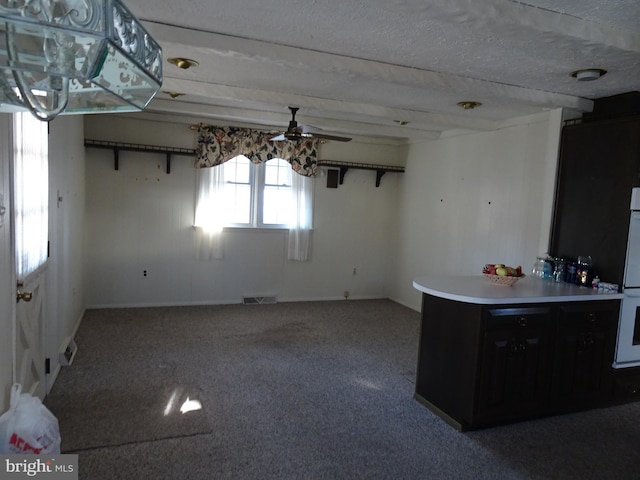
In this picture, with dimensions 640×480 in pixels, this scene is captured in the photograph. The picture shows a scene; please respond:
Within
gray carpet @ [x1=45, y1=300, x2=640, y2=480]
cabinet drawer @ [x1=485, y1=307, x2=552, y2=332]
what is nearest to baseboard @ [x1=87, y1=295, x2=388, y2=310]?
gray carpet @ [x1=45, y1=300, x2=640, y2=480]

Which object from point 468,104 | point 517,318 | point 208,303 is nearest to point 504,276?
point 517,318

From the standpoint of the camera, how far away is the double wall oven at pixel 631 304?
3109 mm

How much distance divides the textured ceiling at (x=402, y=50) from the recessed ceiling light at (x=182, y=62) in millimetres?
80

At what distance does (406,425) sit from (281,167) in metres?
4.06

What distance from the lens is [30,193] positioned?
248cm

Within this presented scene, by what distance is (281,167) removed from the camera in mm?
6078

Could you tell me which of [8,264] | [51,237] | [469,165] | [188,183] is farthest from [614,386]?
[188,183]

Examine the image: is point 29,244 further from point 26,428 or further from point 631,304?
point 631,304

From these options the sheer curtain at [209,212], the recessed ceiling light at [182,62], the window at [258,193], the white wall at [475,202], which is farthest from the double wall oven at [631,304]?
the sheer curtain at [209,212]

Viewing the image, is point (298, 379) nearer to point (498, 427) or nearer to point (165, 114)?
point (498, 427)

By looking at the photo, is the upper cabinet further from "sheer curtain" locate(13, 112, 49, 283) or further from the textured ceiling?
A: "sheer curtain" locate(13, 112, 49, 283)

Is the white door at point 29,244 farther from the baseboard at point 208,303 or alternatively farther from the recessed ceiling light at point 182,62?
the baseboard at point 208,303

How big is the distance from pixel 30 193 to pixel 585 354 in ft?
12.3

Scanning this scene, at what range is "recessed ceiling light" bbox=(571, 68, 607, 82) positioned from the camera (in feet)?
8.93
